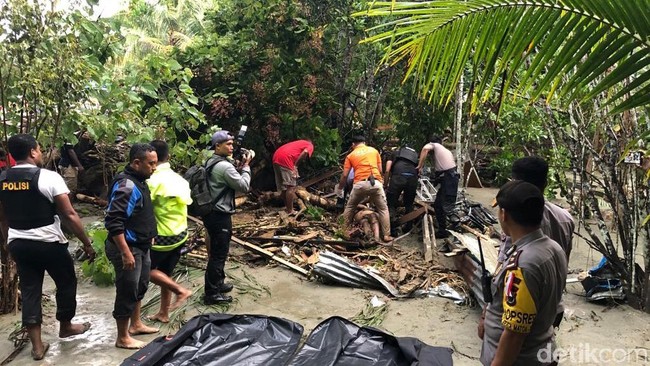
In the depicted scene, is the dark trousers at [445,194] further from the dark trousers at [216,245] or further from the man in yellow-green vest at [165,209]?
the man in yellow-green vest at [165,209]

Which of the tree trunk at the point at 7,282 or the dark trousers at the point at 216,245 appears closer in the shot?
the tree trunk at the point at 7,282

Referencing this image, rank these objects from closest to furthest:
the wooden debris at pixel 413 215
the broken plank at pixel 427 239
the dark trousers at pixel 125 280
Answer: the dark trousers at pixel 125 280
the broken plank at pixel 427 239
the wooden debris at pixel 413 215

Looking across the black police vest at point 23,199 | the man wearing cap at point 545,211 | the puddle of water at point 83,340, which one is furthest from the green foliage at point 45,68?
the man wearing cap at point 545,211

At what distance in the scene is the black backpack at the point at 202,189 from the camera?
16.1 ft

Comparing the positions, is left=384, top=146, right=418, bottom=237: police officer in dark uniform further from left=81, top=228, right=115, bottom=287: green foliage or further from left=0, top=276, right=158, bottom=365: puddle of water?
left=0, top=276, right=158, bottom=365: puddle of water

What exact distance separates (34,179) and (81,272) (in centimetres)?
279

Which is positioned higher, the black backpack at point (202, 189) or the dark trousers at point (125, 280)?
the black backpack at point (202, 189)

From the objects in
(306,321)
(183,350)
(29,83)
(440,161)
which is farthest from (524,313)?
(440,161)

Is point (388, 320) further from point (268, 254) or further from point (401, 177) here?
point (401, 177)

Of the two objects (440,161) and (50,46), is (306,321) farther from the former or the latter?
(440,161)

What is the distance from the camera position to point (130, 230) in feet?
12.9

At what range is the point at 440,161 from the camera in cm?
805

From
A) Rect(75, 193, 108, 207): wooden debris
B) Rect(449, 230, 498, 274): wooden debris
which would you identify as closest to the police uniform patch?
Rect(449, 230, 498, 274): wooden debris

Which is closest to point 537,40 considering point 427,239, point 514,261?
point 514,261
